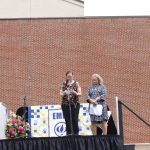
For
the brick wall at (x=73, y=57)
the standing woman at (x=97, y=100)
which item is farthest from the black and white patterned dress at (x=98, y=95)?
the brick wall at (x=73, y=57)

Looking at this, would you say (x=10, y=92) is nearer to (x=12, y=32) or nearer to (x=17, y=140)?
(x=12, y=32)

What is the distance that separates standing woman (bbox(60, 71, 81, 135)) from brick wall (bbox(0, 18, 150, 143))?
14190mm

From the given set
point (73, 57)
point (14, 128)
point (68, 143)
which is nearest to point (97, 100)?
point (68, 143)

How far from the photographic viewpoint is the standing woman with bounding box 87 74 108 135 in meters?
11.2

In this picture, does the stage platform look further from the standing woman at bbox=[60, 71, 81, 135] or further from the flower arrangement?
the standing woman at bbox=[60, 71, 81, 135]

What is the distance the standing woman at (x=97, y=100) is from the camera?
11195 mm

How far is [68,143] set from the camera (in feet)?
32.6

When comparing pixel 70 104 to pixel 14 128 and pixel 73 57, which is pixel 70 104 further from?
pixel 73 57

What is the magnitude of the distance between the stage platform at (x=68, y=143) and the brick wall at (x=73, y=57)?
15475mm

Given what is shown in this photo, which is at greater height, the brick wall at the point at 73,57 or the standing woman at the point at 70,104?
the brick wall at the point at 73,57

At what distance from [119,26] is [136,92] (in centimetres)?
333

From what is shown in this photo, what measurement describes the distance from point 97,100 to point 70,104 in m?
0.57

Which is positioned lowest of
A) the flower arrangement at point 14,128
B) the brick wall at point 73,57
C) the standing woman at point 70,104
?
the flower arrangement at point 14,128

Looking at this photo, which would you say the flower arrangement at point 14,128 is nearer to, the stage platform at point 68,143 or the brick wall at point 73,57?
the stage platform at point 68,143
